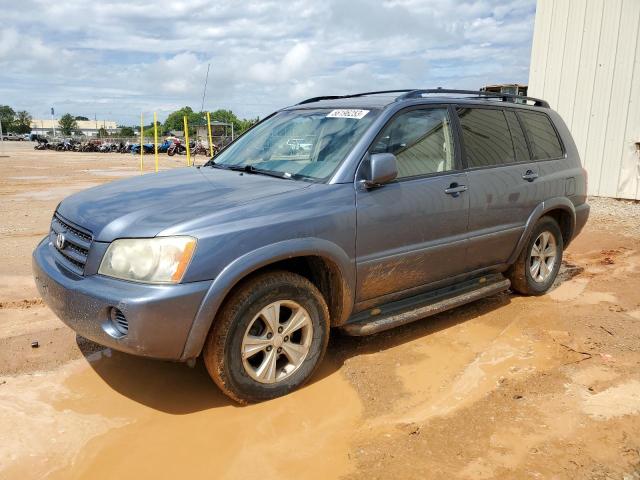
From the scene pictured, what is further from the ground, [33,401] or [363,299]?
[363,299]

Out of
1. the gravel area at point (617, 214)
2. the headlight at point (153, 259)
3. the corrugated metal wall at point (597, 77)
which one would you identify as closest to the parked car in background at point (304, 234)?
the headlight at point (153, 259)

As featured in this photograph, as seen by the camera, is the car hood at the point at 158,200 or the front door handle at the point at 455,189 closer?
the car hood at the point at 158,200

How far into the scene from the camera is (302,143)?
13.2ft

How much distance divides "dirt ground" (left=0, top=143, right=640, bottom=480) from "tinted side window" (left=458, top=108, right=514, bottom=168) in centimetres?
138

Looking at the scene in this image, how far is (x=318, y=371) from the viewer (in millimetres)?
3721

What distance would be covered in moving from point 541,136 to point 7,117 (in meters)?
136

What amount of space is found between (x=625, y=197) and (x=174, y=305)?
1103 cm

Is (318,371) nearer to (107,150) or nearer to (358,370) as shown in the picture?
(358,370)

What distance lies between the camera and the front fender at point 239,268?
9.46 feet

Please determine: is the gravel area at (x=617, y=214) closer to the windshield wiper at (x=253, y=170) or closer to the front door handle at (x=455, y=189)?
the front door handle at (x=455, y=189)

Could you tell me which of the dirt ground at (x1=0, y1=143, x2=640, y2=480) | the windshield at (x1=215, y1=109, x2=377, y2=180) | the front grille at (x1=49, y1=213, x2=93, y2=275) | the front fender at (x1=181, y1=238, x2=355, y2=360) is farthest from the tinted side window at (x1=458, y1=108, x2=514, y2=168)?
the front grille at (x1=49, y1=213, x2=93, y2=275)

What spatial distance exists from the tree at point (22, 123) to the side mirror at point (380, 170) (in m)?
134

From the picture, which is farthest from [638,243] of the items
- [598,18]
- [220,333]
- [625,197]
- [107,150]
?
[107,150]

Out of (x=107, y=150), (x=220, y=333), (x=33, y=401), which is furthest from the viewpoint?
(x=107, y=150)
